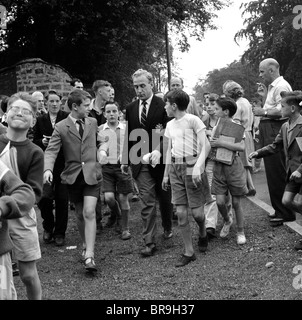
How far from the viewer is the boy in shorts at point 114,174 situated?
763 centimetres

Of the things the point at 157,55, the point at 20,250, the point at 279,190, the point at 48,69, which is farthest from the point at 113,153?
the point at 157,55

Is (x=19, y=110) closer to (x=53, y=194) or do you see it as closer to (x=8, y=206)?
Result: (x=8, y=206)

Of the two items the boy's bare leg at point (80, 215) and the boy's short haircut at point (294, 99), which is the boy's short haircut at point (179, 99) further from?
the boy's bare leg at point (80, 215)

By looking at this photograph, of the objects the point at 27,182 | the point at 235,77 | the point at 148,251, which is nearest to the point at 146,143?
the point at 148,251

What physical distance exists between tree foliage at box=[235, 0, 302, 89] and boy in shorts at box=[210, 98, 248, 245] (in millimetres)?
30751

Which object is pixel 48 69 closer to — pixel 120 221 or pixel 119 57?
pixel 120 221

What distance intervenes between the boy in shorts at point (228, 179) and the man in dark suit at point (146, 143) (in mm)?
672

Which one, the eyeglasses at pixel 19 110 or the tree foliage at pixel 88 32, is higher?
the tree foliage at pixel 88 32

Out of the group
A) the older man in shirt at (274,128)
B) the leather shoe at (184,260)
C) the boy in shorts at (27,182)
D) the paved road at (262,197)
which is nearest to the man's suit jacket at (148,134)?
the leather shoe at (184,260)

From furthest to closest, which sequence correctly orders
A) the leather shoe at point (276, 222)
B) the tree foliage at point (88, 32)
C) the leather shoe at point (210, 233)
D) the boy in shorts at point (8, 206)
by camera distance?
the tree foliage at point (88, 32), the leather shoe at point (276, 222), the leather shoe at point (210, 233), the boy in shorts at point (8, 206)

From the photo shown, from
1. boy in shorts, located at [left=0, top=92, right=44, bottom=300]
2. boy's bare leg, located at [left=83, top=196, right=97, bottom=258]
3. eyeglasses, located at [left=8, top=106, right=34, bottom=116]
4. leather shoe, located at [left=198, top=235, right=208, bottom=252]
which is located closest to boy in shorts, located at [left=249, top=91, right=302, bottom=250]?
leather shoe, located at [left=198, top=235, right=208, bottom=252]

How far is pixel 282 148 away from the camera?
264 inches

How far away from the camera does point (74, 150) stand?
639 centimetres

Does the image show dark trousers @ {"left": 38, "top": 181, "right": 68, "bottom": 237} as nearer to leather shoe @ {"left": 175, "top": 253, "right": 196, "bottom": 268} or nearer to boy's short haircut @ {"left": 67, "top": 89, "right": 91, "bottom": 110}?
boy's short haircut @ {"left": 67, "top": 89, "right": 91, "bottom": 110}
